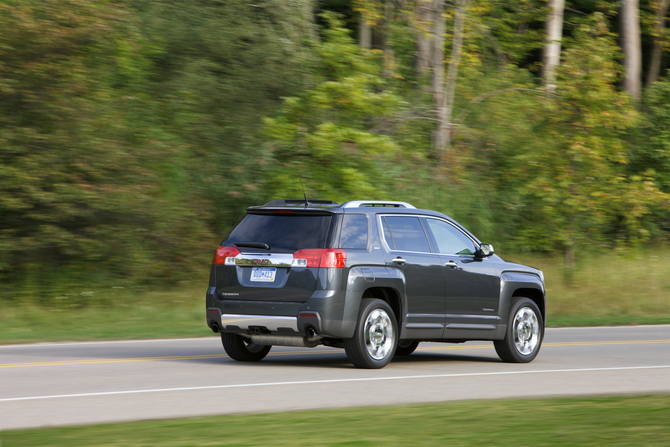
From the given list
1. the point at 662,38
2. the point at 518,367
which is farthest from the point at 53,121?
the point at 662,38

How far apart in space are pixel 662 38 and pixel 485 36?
12371mm

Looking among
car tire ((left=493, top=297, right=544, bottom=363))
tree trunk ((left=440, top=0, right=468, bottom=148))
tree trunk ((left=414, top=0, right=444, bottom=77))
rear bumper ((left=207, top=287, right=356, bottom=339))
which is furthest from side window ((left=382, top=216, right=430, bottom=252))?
tree trunk ((left=440, top=0, right=468, bottom=148))

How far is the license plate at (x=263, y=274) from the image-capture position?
10.7 metres

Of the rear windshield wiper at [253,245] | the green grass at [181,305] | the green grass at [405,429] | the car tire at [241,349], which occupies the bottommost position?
the green grass at [181,305]

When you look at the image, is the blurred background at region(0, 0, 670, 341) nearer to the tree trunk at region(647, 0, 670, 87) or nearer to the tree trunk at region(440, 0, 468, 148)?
the tree trunk at region(440, 0, 468, 148)

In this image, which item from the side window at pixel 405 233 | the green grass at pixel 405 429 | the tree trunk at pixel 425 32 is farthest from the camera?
the tree trunk at pixel 425 32

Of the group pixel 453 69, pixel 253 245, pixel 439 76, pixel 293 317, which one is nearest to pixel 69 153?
pixel 253 245

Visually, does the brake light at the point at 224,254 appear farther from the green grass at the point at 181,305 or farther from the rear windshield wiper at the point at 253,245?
the green grass at the point at 181,305

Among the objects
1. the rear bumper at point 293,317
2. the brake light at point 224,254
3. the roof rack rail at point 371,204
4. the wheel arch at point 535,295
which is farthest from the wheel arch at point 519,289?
the brake light at point 224,254

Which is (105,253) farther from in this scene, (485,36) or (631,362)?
(485,36)

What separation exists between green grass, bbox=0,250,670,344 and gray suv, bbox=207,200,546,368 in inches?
202

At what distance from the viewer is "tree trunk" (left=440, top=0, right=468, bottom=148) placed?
89.9 ft

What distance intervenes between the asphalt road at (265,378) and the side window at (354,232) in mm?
1403

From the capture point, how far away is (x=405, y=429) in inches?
270
